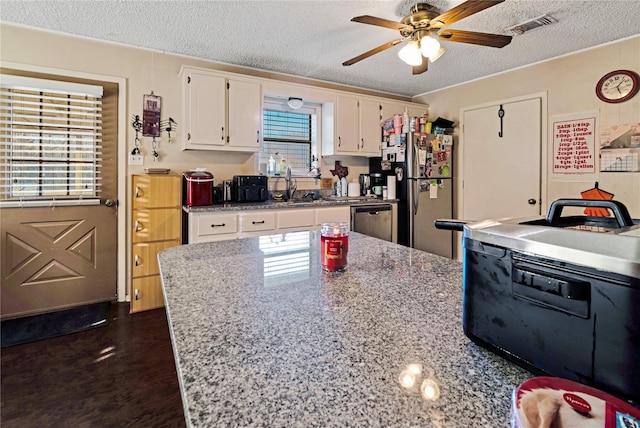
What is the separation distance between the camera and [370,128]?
3.95 metres

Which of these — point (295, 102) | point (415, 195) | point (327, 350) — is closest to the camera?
point (327, 350)

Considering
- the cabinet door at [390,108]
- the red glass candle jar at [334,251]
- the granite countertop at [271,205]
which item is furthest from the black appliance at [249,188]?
the red glass candle jar at [334,251]

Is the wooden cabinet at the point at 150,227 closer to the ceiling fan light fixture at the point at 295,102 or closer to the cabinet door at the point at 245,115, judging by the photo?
the cabinet door at the point at 245,115

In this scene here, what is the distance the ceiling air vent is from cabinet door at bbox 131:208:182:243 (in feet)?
10.6

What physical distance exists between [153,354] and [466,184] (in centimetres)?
379

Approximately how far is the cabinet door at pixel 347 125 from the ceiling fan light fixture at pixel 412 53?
162 centimetres

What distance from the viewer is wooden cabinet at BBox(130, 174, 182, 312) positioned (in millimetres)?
2764

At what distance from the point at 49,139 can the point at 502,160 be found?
450cm

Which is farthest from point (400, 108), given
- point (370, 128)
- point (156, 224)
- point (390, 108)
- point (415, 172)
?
point (156, 224)

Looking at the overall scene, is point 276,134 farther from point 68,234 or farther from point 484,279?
point 484,279

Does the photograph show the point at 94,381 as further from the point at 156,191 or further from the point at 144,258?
the point at 156,191

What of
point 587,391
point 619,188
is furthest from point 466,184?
point 587,391

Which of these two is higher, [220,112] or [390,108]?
[390,108]

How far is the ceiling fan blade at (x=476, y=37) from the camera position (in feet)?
6.58
